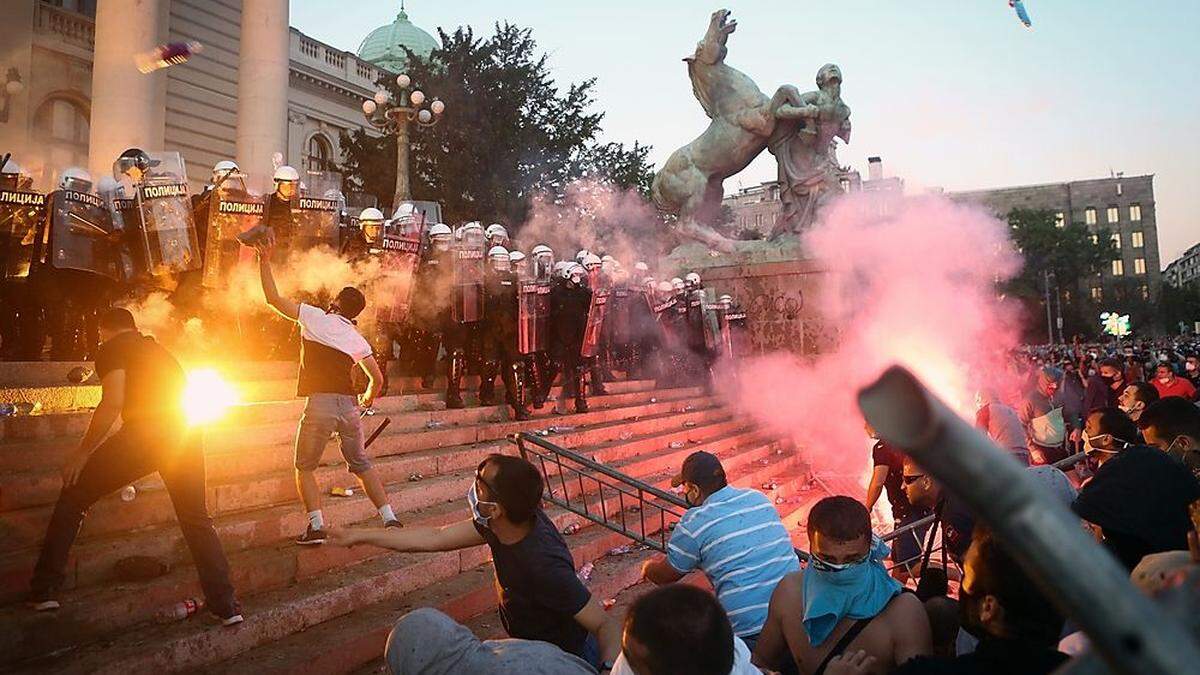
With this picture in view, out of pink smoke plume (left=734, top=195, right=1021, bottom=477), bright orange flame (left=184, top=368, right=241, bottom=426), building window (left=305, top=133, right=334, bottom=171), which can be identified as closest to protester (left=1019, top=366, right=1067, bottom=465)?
pink smoke plume (left=734, top=195, right=1021, bottom=477)

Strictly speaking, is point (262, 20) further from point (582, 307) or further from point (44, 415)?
point (44, 415)

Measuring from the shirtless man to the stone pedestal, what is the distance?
16044mm

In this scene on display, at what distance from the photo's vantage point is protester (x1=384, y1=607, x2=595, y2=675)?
2441mm

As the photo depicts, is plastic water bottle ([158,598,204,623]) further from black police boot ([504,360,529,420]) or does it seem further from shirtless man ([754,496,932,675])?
black police boot ([504,360,529,420])

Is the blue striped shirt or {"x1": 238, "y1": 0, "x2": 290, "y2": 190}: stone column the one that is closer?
the blue striped shirt

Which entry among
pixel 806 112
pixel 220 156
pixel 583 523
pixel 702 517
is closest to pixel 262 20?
pixel 220 156

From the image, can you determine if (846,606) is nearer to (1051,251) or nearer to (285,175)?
(285,175)

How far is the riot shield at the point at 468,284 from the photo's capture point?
9867 millimetres

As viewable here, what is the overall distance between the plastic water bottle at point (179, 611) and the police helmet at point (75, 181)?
17.7 ft

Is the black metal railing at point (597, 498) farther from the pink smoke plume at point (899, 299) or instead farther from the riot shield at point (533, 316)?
the pink smoke plume at point (899, 299)

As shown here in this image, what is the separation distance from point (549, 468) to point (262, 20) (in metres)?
13.6

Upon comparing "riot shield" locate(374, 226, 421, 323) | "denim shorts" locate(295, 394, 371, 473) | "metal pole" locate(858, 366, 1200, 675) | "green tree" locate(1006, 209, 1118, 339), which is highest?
"green tree" locate(1006, 209, 1118, 339)

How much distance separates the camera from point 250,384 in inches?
314

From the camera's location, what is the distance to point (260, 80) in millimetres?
16781
